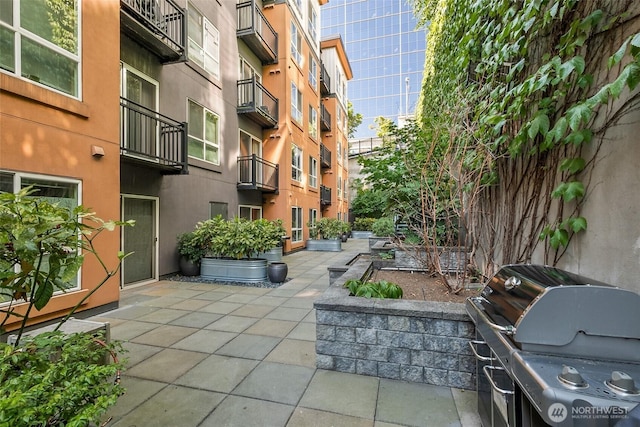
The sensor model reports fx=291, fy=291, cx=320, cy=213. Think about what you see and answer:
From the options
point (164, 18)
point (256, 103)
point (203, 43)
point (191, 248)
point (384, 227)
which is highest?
point (203, 43)

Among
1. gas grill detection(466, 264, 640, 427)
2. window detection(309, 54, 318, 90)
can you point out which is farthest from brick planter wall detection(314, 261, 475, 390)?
window detection(309, 54, 318, 90)

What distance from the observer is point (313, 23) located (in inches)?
616

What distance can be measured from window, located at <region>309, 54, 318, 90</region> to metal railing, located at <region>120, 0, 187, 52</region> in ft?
28.0

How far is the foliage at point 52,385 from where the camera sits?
114cm

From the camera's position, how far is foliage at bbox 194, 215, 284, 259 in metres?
6.89

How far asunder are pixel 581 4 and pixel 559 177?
1.42 metres

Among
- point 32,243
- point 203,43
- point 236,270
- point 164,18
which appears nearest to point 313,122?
point 203,43

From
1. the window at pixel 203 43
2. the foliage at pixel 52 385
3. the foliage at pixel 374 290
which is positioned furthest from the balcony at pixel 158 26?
the foliage at pixel 374 290

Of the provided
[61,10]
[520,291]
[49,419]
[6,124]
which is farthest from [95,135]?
[520,291]

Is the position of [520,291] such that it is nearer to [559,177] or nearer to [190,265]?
[559,177]

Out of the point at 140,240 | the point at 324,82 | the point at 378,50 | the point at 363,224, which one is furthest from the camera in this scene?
the point at 378,50

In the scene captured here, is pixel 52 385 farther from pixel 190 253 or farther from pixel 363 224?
pixel 363 224

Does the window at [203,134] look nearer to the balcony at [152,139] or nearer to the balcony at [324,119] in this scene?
the balcony at [152,139]

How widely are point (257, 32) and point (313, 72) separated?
608cm
